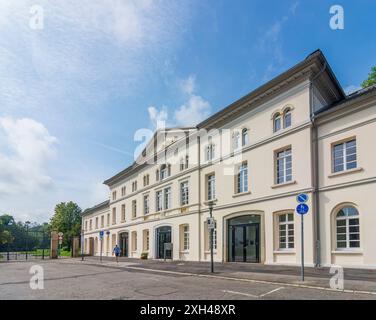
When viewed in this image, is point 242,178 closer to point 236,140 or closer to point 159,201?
point 236,140

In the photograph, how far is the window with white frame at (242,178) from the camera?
2283cm

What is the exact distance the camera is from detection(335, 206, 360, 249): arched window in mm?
16344

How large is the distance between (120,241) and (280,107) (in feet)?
91.2

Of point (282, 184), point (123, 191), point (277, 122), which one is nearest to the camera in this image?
point (282, 184)

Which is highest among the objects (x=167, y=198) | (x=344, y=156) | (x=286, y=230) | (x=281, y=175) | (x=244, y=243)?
(x=344, y=156)

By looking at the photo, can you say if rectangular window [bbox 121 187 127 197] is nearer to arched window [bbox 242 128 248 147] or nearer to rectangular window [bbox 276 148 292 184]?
arched window [bbox 242 128 248 147]

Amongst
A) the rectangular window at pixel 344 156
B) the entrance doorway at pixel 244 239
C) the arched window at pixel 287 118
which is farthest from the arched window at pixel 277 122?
the entrance doorway at pixel 244 239

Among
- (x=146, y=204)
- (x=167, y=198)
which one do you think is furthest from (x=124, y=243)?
(x=167, y=198)

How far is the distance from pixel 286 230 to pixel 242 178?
15.3ft

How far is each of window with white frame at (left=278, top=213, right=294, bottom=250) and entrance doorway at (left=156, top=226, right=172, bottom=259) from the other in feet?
41.9

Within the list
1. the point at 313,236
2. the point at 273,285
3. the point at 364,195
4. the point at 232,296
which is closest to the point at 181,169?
the point at 313,236

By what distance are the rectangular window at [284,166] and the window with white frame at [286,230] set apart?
1808 mm

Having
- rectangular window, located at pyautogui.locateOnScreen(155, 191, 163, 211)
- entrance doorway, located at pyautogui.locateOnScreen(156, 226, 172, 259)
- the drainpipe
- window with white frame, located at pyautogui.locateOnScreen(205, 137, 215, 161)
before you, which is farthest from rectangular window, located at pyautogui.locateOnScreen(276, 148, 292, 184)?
rectangular window, located at pyautogui.locateOnScreen(155, 191, 163, 211)

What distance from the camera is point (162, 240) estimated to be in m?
32.5
